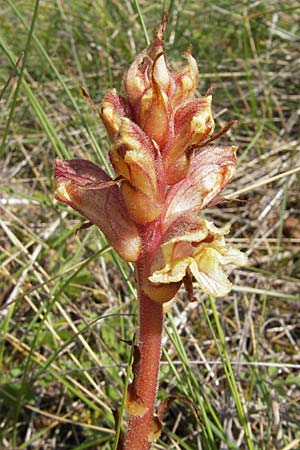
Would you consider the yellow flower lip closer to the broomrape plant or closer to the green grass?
the broomrape plant

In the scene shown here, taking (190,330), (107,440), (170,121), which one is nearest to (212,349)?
(190,330)

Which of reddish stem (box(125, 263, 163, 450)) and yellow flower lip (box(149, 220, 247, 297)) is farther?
reddish stem (box(125, 263, 163, 450))

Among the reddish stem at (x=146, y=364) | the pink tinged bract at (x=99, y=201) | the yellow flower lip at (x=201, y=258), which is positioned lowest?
the reddish stem at (x=146, y=364)

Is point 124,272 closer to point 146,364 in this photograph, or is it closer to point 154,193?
point 146,364

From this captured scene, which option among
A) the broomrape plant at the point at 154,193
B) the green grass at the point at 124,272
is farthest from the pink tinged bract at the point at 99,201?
the green grass at the point at 124,272

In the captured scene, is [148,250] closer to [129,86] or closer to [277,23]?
[129,86]

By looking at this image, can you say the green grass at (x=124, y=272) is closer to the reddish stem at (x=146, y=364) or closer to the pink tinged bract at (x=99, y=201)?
the reddish stem at (x=146, y=364)

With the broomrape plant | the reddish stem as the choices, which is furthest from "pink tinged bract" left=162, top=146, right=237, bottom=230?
the reddish stem
